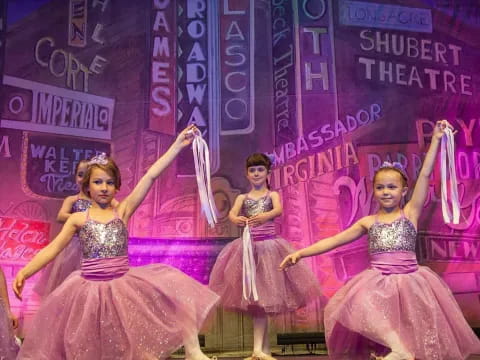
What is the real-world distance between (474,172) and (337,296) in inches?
96.5

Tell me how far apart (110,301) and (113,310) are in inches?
1.9

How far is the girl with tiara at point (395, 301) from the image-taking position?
9.35 feet

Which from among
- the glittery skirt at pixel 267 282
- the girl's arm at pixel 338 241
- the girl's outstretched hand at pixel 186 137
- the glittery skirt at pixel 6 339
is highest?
the girl's outstretched hand at pixel 186 137

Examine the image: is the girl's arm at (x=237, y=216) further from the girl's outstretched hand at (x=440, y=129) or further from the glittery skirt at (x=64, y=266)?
the girl's outstretched hand at (x=440, y=129)

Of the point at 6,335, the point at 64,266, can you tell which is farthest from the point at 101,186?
the point at 64,266

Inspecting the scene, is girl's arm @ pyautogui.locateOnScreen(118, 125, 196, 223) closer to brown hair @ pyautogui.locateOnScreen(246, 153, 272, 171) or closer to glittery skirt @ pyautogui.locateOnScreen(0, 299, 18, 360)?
glittery skirt @ pyautogui.locateOnScreen(0, 299, 18, 360)

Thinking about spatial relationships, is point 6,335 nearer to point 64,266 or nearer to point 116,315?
point 116,315

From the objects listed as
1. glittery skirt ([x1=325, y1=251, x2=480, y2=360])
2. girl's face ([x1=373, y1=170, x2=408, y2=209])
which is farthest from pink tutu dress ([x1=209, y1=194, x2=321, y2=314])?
girl's face ([x1=373, y1=170, x2=408, y2=209])

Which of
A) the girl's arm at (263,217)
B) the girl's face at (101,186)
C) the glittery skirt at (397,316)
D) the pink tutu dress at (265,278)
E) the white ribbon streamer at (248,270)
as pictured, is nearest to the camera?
the glittery skirt at (397,316)

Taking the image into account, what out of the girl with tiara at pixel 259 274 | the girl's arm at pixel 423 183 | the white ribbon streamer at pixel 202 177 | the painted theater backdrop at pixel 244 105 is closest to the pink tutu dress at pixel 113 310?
the white ribbon streamer at pixel 202 177

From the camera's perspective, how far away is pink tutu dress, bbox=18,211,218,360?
2676 mm

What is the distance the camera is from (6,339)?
2.87m

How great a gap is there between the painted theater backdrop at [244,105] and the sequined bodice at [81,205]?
916 mm

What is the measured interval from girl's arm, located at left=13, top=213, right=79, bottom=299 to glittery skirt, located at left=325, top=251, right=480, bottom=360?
1.33 m
